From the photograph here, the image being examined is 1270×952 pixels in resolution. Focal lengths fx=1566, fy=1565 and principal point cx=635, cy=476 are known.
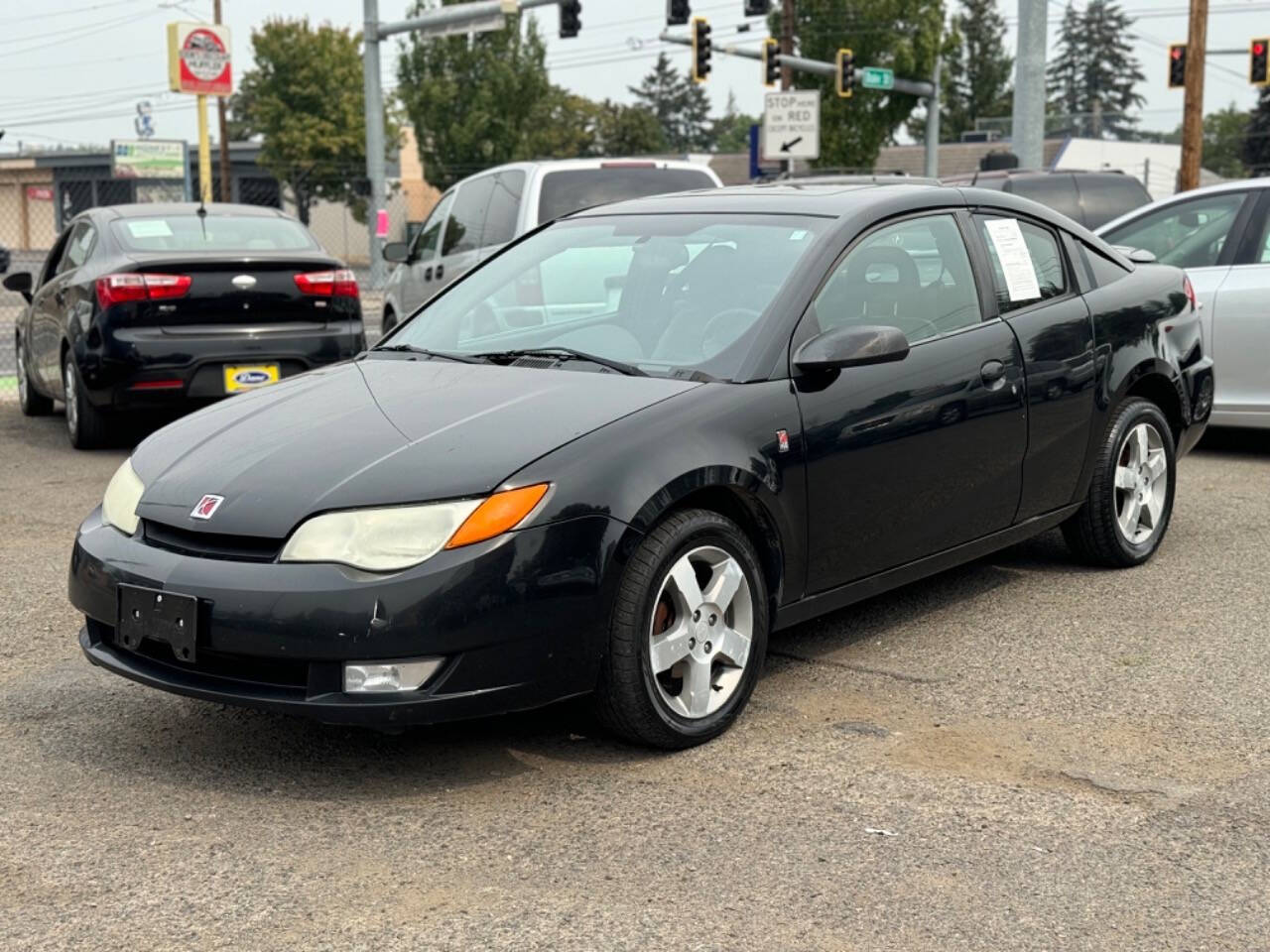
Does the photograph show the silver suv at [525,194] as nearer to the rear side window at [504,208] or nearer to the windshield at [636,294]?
the rear side window at [504,208]

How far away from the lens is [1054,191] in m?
14.6

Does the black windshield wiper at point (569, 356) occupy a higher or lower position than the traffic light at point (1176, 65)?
lower

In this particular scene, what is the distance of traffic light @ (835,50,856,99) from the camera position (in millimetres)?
31672

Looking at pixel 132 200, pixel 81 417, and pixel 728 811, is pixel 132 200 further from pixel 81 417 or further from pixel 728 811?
pixel 728 811

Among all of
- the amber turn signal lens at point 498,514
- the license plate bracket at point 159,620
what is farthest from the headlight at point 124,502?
the amber turn signal lens at point 498,514

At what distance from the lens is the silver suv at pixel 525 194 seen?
10906 millimetres

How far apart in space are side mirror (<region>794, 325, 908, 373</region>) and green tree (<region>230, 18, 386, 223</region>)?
5319cm

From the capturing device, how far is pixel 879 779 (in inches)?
156

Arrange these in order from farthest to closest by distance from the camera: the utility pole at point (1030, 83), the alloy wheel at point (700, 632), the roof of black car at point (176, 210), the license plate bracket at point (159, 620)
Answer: the utility pole at point (1030, 83), the roof of black car at point (176, 210), the alloy wheel at point (700, 632), the license plate bracket at point (159, 620)

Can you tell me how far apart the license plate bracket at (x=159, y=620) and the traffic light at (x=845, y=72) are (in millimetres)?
29312

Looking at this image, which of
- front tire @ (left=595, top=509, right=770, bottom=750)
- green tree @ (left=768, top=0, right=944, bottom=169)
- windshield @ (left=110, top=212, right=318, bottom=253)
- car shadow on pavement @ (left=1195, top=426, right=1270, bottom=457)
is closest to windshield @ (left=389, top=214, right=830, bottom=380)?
front tire @ (left=595, top=509, right=770, bottom=750)

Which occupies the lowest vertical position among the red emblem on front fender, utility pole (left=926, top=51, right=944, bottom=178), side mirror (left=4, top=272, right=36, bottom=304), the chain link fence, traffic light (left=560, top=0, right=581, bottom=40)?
the chain link fence

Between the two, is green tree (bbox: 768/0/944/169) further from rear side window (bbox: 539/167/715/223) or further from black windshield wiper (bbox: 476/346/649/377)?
black windshield wiper (bbox: 476/346/649/377)

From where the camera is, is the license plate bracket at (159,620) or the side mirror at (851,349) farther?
the side mirror at (851,349)
